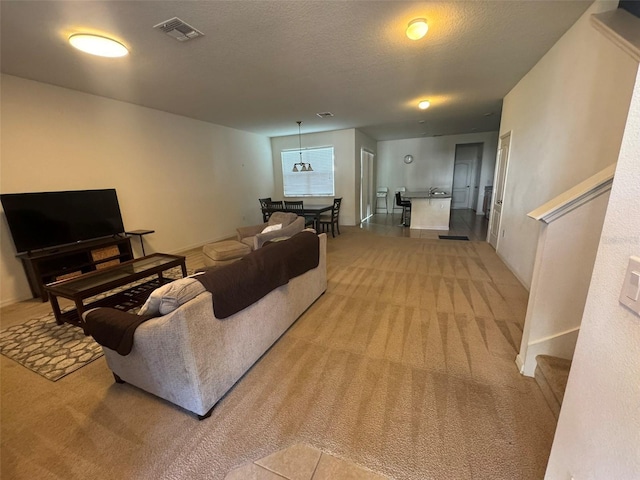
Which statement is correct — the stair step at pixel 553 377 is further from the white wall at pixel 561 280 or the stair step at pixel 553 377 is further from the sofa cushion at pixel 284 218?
the sofa cushion at pixel 284 218

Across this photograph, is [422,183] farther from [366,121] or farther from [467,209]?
[366,121]

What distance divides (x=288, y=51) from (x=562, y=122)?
285 centimetres

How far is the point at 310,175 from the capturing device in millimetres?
7484

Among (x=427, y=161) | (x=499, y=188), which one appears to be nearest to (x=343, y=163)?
(x=499, y=188)

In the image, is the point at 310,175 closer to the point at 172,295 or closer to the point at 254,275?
the point at 254,275

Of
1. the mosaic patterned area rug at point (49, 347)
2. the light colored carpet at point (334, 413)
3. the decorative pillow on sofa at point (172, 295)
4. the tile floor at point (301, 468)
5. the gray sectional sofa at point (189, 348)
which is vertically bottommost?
the tile floor at point (301, 468)

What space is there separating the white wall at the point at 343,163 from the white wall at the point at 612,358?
638 cm

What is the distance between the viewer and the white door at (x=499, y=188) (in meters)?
4.29

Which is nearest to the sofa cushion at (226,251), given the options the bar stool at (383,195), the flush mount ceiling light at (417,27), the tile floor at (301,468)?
the tile floor at (301,468)

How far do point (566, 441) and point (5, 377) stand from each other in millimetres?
3417

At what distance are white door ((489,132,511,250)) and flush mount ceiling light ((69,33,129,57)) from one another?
522cm

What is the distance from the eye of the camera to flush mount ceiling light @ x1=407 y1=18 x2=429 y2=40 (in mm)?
2143

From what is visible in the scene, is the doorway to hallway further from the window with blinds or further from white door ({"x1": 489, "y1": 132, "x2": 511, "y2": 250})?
the window with blinds

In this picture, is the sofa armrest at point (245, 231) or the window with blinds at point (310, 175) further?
the window with blinds at point (310, 175)
